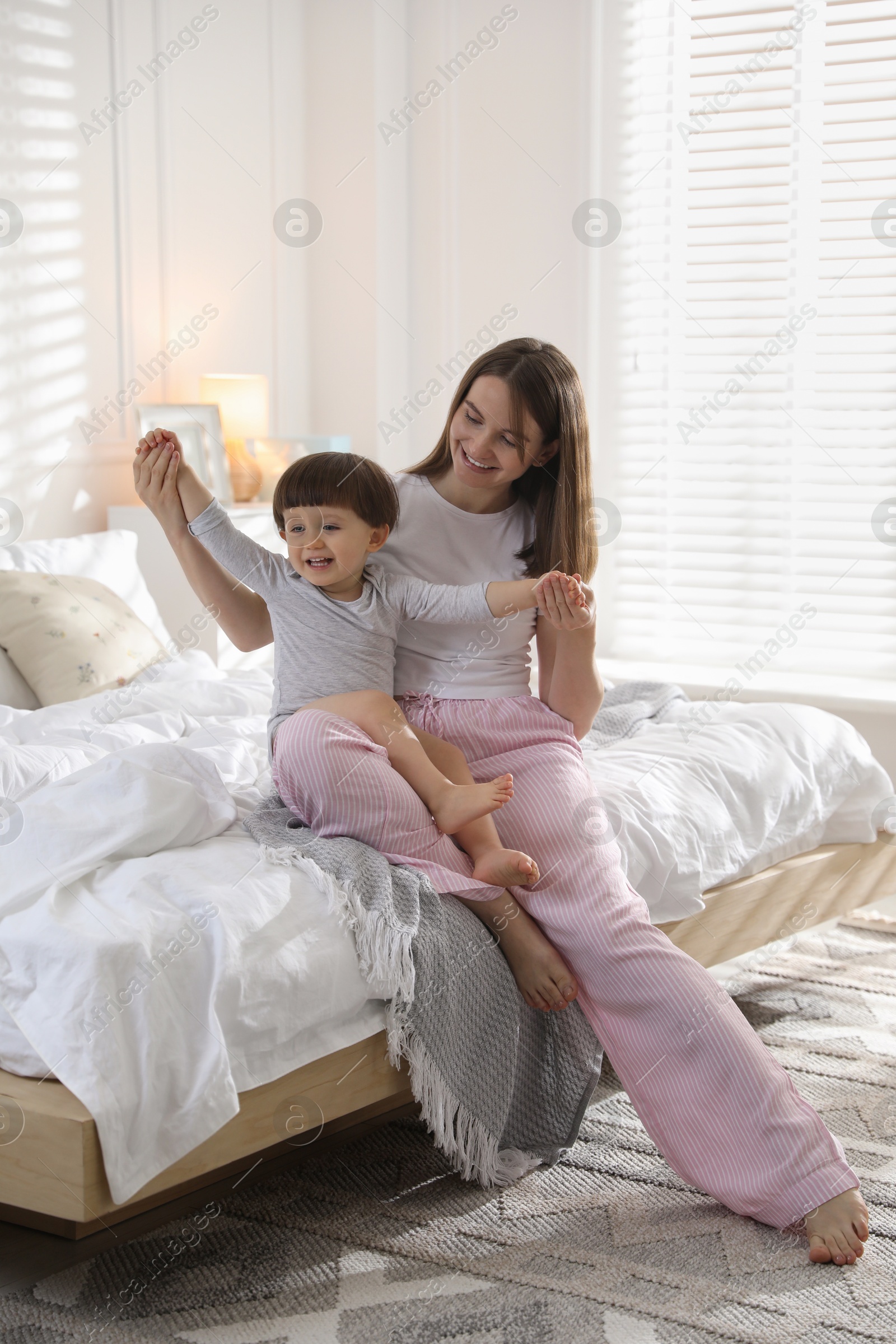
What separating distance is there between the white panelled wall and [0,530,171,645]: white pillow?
0.33m

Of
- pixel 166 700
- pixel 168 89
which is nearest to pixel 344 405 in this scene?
pixel 168 89

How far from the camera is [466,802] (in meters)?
1.58

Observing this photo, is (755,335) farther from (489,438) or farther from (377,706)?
(377,706)

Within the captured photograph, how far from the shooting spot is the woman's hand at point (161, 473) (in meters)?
1.62

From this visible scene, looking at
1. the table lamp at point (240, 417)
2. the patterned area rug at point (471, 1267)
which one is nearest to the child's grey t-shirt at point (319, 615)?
the patterned area rug at point (471, 1267)

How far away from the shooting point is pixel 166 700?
7.73ft

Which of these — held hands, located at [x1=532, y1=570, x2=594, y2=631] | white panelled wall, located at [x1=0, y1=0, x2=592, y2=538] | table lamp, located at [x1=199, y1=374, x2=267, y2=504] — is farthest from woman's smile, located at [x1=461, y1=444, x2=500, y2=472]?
table lamp, located at [x1=199, y1=374, x2=267, y2=504]

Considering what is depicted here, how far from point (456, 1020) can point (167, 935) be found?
0.39m

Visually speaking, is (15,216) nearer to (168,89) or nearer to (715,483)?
(168,89)

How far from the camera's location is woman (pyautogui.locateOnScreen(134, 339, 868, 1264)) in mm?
1509

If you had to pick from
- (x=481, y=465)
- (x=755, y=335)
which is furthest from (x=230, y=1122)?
(x=755, y=335)

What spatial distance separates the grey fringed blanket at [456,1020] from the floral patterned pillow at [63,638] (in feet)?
2.91

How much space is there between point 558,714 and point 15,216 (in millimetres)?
1920

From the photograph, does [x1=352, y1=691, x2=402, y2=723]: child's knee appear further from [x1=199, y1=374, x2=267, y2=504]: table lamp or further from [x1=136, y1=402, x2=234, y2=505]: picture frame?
[x1=199, y1=374, x2=267, y2=504]: table lamp
